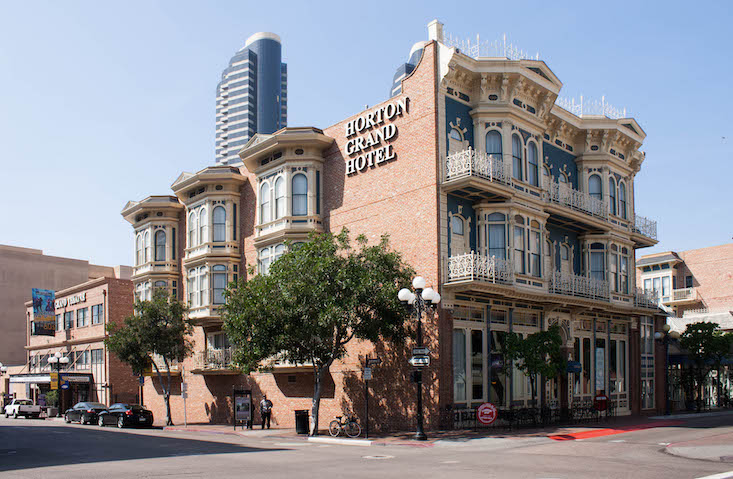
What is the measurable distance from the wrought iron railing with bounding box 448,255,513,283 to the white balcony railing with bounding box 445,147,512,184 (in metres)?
3.21

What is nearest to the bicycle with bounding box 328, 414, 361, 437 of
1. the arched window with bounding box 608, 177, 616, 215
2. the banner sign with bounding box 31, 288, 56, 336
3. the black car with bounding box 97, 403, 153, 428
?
the black car with bounding box 97, 403, 153, 428

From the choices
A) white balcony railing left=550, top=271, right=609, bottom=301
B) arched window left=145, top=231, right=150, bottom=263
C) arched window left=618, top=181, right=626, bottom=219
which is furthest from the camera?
arched window left=145, top=231, right=150, bottom=263

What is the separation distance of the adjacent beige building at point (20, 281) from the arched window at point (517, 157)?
66.2m

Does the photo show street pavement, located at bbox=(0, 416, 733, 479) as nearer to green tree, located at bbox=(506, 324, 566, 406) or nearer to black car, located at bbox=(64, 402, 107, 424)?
green tree, located at bbox=(506, 324, 566, 406)

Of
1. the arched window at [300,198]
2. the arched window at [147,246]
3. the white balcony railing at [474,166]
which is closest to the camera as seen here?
the white balcony railing at [474,166]

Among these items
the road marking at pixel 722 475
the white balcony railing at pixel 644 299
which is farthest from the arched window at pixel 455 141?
the road marking at pixel 722 475

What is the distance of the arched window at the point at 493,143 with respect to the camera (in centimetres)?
3023

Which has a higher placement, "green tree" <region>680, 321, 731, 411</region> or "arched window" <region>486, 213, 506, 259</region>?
"arched window" <region>486, 213, 506, 259</region>

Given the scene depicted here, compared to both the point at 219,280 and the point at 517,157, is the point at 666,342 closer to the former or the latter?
the point at 517,157

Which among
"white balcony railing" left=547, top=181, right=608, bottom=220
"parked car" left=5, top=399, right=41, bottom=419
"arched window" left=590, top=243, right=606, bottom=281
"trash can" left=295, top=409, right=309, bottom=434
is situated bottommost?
"parked car" left=5, top=399, right=41, bottom=419

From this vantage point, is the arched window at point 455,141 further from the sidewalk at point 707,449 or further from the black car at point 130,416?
the black car at point 130,416

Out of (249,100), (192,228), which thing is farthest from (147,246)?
(249,100)

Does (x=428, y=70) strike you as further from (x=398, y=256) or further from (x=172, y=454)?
(x=172, y=454)

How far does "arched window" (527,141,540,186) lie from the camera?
31922 millimetres
